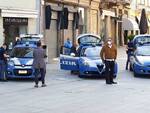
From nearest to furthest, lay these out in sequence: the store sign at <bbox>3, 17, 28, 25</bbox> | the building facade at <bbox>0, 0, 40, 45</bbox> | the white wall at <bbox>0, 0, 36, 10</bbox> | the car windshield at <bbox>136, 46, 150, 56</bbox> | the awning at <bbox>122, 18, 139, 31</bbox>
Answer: the car windshield at <bbox>136, 46, 150, 56</bbox>, the building facade at <bbox>0, 0, 40, 45</bbox>, the white wall at <bbox>0, 0, 36, 10</bbox>, the store sign at <bbox>3, 17, 28, 25</bbox>, the awning at <bbox>122, 18, 139, 31</bbox>

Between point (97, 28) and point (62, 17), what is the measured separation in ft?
36.0

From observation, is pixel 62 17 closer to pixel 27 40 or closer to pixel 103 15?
pixel 27 40

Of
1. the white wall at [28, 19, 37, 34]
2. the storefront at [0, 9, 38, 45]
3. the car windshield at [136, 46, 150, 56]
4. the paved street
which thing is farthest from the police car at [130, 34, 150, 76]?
the white wall at [28, 19, 37, 34]

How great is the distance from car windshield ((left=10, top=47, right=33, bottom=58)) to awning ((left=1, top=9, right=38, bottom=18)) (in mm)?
8140

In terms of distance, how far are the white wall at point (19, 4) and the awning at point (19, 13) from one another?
1.09ft

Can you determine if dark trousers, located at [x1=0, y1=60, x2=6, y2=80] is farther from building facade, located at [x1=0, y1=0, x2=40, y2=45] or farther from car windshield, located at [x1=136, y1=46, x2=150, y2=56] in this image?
building facade, located at [x1=0, y1=0, x2=40, y2=45]

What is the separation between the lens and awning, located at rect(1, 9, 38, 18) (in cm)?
3012

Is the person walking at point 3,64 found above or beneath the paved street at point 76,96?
above

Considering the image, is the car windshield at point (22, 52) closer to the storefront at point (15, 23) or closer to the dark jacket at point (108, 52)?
the dark jacket at point (108, 52)

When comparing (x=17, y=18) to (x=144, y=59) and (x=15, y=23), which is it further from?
(x=144, y=59)

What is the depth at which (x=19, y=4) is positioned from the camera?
3212 cm

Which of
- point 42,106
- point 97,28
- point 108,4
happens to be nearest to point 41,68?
point 42,106

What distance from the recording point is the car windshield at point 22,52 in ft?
70.8

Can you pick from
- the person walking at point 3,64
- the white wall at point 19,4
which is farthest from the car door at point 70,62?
the white wall at point 19,4
